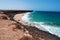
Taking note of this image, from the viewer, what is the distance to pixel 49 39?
11820mm

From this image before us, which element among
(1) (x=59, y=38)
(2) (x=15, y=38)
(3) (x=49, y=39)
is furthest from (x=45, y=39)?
(2) (x=15, y=38)

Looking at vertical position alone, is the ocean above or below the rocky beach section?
below

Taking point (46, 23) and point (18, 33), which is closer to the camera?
point (18, 33)

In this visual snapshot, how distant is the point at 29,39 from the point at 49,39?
4.17 metres

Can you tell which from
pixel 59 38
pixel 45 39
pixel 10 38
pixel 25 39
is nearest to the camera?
pixel 25 39

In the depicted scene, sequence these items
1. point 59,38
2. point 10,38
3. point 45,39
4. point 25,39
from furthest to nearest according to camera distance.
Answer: point 59,38 < point 45,39 < point 10,38 < point 25,39

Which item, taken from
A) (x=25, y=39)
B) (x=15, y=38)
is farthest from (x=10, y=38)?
(x=25, y=39)

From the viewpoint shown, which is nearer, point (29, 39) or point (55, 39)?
point (29, 39)

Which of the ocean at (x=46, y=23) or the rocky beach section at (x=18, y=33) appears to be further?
the ocean at (x=46, y=23)

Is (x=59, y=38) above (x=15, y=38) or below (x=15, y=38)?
below

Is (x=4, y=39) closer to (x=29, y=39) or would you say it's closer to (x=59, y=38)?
(x=29, y=39)

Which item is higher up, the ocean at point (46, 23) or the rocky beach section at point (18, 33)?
the rocky beach section at point (18, 33)

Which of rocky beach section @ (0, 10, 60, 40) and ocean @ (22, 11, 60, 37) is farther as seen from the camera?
ocean @ (22, 11, 60, 37)

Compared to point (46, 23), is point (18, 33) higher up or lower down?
higher up
